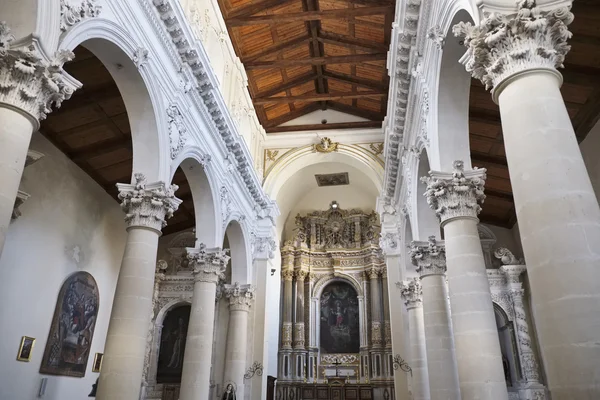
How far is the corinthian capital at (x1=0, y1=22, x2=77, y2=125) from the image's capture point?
510cm

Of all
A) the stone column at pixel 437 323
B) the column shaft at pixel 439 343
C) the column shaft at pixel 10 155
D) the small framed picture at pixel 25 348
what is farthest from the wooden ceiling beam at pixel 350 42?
the small framed picture at pixel 25 348

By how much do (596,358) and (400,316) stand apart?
12224mm

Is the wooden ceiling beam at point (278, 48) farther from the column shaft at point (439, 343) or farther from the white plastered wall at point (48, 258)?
the column shaft at point (439, 343)

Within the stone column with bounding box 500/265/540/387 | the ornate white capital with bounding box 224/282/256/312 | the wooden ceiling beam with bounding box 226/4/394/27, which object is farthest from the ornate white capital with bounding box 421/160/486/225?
the stone column with bounding box 500/265/540/387

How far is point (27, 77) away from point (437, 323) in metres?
8.09

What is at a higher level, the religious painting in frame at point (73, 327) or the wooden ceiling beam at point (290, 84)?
the wooden ceiling beam at point (290, 84)

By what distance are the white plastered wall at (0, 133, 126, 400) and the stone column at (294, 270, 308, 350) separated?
8.78 metres

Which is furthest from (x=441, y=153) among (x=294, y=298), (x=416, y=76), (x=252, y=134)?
(x=294, y=298)

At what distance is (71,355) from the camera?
39.9 feet

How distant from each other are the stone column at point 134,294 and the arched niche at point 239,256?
22.0ft

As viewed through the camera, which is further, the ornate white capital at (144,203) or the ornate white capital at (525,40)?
the ornate white capital at (144,203)

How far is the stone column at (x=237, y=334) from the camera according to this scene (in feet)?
47.5

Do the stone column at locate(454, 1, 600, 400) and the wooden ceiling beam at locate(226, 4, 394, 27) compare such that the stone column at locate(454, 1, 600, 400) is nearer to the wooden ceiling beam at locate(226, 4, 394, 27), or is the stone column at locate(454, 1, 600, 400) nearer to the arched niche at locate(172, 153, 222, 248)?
the wooden ceiling beam at locate(226, 4, 394, 27)

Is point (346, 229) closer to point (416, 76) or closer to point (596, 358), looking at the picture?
point (416, 76)
